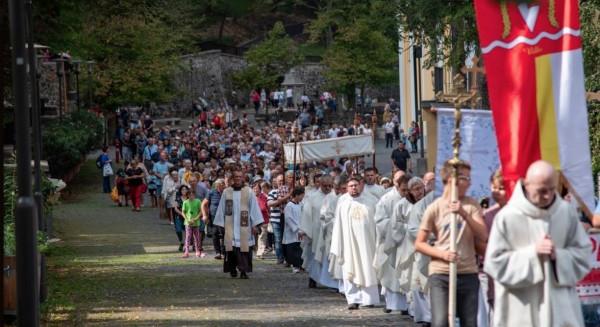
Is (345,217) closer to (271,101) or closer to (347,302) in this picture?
(347,302)

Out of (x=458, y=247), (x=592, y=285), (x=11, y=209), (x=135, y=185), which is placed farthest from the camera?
(x=135, y=185)

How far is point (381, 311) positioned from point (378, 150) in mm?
43677

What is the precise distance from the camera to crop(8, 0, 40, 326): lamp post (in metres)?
12.9

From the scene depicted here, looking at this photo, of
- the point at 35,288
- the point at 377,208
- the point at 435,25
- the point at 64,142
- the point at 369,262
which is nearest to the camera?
the point at 35,288

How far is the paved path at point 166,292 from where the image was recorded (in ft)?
57.4

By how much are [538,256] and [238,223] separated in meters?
14.4

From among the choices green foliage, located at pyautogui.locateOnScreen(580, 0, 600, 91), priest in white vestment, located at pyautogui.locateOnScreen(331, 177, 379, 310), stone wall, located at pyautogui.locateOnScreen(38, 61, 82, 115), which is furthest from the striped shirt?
stone wall, located at pyautogui.locateOnScreen(38, 61, 82, 115)

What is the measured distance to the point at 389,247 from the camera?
1728cm

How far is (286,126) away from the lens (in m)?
60.6

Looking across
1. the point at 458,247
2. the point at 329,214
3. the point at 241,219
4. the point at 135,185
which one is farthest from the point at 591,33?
the point at 135,185

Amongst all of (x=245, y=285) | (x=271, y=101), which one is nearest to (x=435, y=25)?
(x=245, y=285)

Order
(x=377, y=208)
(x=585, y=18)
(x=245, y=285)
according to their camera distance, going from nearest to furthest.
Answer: (x=377, y=208)
(x=245, y=285)
(x=585, y=18)

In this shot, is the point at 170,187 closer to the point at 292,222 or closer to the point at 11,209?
the point at 292,222

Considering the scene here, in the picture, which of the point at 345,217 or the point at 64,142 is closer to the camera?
the point at 345,217
